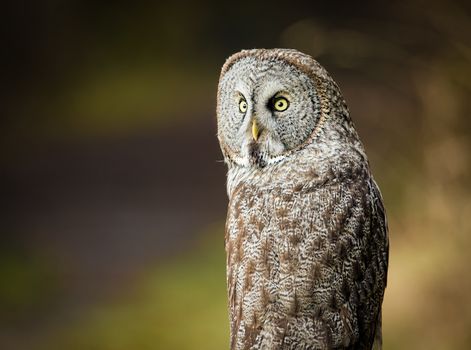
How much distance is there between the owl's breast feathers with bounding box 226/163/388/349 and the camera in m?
1.94

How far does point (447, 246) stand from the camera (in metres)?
3.61

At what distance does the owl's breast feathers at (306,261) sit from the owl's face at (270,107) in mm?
84

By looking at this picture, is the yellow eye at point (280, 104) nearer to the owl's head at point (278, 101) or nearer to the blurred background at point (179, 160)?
the owl's head at point (278, 101)

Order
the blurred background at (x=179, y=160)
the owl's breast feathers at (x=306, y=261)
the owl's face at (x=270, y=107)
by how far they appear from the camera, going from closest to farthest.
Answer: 1. the owl's breast feathers at (x=306, y=261)
2. the owl's face at (x=270, y=107)
3. the blurred background at (x=179, y=160)

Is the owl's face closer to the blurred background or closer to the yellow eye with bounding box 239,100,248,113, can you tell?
the yellow eye with bounding box 239,100,248,113

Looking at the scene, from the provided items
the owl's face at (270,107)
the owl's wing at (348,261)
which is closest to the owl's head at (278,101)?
the owl's face at (270,107)

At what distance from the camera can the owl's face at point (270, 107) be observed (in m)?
2.08

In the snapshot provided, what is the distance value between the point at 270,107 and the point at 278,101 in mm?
26

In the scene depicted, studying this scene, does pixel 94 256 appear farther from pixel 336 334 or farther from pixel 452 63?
pixel 336 334

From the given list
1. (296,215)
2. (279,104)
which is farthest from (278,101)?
(296,215)

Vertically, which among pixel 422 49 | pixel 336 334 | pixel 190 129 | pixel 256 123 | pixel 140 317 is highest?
pixel 190 129

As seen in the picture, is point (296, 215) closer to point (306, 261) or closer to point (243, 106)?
point (306, 261)

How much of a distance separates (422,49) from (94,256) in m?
2.61

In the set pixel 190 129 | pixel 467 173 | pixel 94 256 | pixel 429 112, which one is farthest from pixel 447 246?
pixel 190 129
